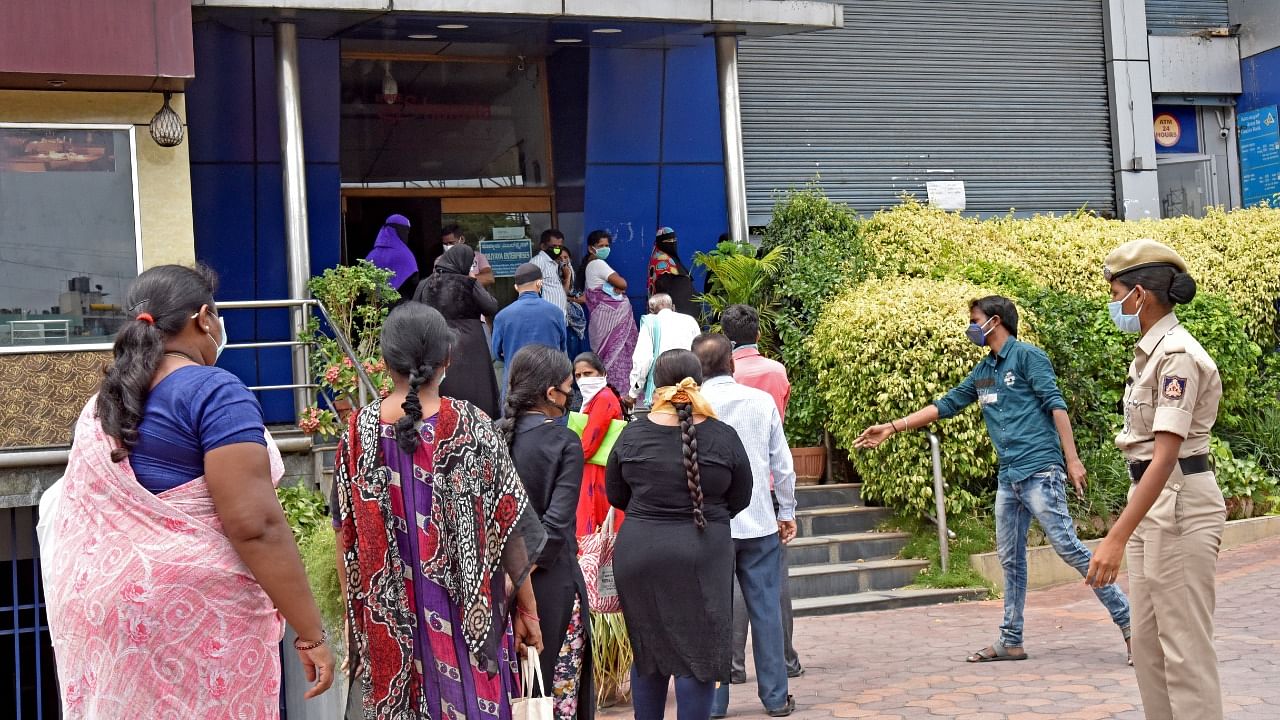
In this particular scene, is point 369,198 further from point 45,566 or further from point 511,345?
point 45,566

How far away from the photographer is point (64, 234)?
10586 millimetres

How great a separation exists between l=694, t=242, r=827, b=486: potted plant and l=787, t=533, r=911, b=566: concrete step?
8.21 feet

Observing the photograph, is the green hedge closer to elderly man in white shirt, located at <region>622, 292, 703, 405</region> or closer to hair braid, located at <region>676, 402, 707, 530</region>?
elderly man in white shirt, located at <region>622, 292, 703, 405</region>

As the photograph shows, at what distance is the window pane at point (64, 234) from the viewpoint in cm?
1037

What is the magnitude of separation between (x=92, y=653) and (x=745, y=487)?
274cm

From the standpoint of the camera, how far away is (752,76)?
15180mm

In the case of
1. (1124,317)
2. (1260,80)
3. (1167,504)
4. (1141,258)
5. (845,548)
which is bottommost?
(845,548)

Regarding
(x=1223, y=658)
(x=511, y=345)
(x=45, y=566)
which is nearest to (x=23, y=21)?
(x=511, y=345)

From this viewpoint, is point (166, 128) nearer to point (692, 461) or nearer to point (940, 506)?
point (940, 506)

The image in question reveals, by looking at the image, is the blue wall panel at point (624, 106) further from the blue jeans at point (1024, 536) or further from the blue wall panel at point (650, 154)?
the blue jeans at point (1024, 536)

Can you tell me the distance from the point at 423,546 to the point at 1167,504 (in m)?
2.55

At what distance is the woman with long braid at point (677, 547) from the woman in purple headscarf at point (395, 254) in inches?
262

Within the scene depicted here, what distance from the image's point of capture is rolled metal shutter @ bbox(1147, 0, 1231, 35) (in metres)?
17.7

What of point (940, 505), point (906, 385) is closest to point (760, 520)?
point (940, 505)
